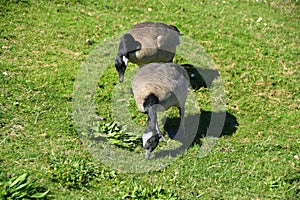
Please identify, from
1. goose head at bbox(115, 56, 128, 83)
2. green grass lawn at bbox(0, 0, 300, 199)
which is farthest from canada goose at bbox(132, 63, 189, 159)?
goose head at bbox(115, 56, 128, 83)

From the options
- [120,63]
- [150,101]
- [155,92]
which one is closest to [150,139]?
[150,101]

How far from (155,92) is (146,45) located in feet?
6.23

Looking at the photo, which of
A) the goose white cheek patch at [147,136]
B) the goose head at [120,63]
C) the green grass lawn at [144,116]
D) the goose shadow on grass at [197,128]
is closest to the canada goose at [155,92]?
the goose white cheek patch at [147,136]

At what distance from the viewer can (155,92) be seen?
6793mm

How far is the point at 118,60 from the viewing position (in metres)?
8.16

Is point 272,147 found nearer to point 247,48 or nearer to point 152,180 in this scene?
point 152,180

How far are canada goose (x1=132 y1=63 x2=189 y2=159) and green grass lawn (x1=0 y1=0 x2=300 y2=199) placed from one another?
2.16ft

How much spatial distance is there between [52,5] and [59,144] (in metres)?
5.80

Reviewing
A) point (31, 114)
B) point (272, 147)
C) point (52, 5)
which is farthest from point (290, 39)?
point (31, 114)

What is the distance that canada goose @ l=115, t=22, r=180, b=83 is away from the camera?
8258 millimetres

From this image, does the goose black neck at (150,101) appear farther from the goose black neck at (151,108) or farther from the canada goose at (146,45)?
the canada goose at (146,45)

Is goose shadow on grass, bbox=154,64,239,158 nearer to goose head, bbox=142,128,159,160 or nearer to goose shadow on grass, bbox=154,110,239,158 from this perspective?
goose shadow on grass, bbox=154,110,239,158

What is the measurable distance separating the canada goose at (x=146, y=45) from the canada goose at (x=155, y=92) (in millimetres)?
891

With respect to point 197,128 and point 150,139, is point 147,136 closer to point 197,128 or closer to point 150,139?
point 150,139
